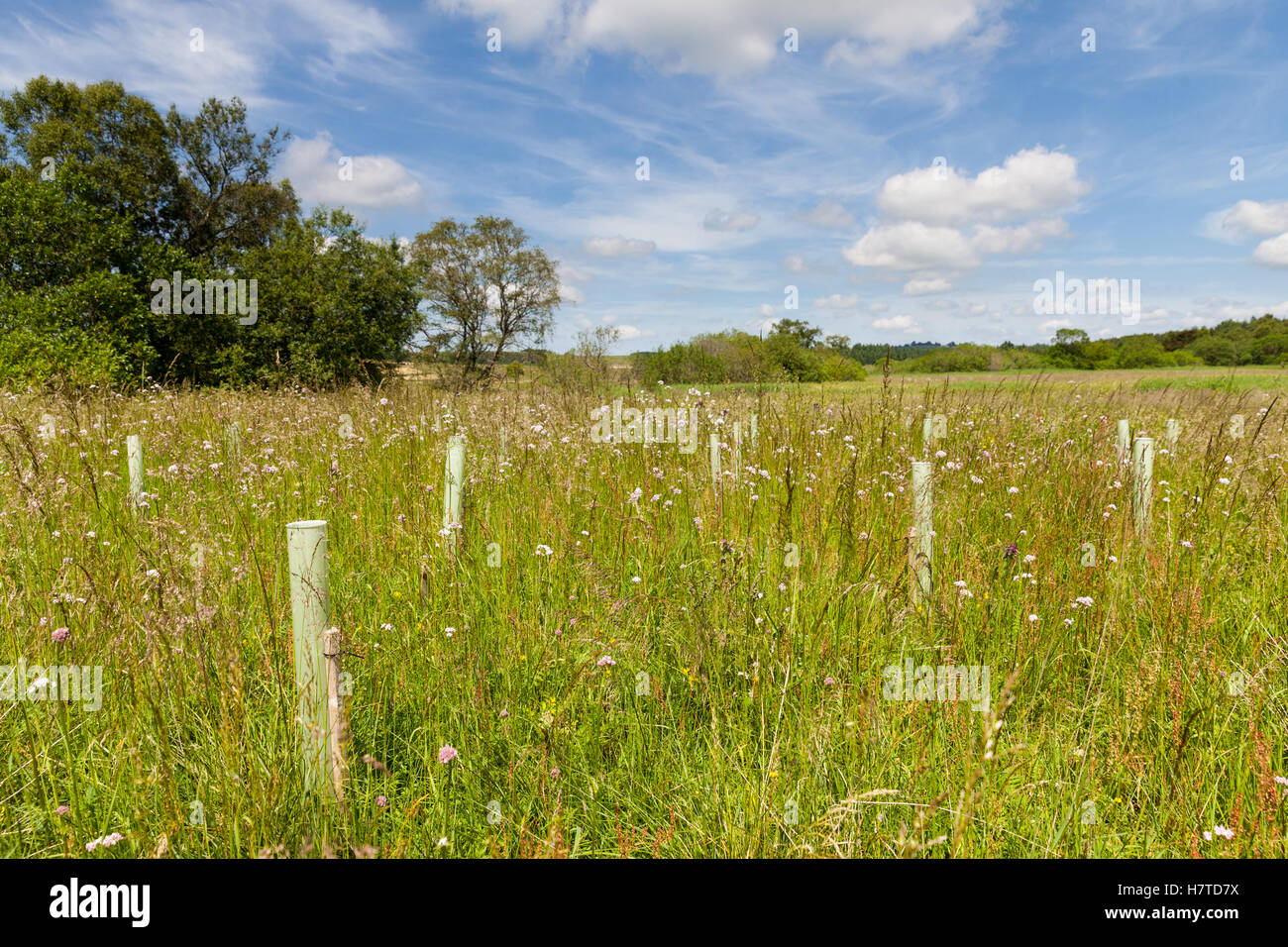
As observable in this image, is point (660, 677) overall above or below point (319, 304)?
below

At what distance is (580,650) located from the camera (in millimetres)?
2566

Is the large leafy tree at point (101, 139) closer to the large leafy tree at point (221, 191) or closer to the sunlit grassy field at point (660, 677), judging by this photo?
the large leafy tree at point (221, 191)

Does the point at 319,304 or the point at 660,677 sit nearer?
the point at 660,677

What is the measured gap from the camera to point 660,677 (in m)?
2.45

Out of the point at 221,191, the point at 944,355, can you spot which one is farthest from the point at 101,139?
the point at 944,355

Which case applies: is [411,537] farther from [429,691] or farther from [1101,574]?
[1101,574]

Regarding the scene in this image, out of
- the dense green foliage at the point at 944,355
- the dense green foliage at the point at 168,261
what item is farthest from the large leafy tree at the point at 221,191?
the dense green foliage at the point at 944,355

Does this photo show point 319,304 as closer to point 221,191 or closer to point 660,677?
point 221,191
